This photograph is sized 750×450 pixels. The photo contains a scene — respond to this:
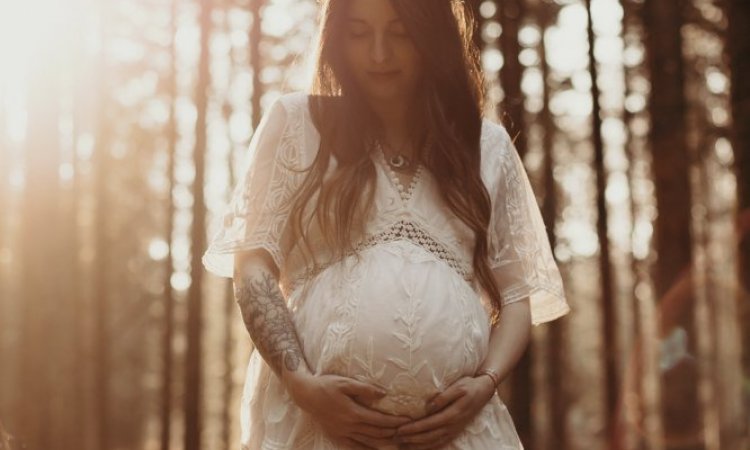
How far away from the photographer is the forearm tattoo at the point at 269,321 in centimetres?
279

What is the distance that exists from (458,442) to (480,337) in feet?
→ 0.87

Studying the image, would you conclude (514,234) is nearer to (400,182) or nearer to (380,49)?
(400,182)

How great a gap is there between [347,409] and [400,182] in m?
0.63

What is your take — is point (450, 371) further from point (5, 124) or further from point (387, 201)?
point (5, 124)

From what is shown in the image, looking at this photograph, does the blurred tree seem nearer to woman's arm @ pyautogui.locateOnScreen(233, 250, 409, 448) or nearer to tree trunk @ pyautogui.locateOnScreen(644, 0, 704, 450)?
tree trunk @ pyautogui.locateOnScreen(644, 0, 704, 450)

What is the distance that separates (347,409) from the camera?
266 centimetres

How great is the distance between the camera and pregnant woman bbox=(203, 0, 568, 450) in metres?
2.72

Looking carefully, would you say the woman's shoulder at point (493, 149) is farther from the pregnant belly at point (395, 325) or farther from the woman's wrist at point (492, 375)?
the woman's wrist at point (492, 375)

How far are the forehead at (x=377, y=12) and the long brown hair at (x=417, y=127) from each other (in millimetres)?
24

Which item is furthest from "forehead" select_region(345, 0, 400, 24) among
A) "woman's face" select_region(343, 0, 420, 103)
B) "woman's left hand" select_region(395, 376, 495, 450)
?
"woman's left hand" select_region(395, 376, 495, 450)

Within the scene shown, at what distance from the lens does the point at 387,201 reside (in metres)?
2.93

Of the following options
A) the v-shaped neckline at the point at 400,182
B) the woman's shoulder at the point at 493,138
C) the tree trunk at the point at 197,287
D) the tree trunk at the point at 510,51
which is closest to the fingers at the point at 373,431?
the v-shaped neckline at the point at 400,182

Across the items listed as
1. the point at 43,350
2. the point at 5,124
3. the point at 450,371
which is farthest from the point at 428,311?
the point at 5,124

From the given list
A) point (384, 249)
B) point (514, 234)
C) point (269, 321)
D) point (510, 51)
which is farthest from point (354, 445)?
point (510, 51)
